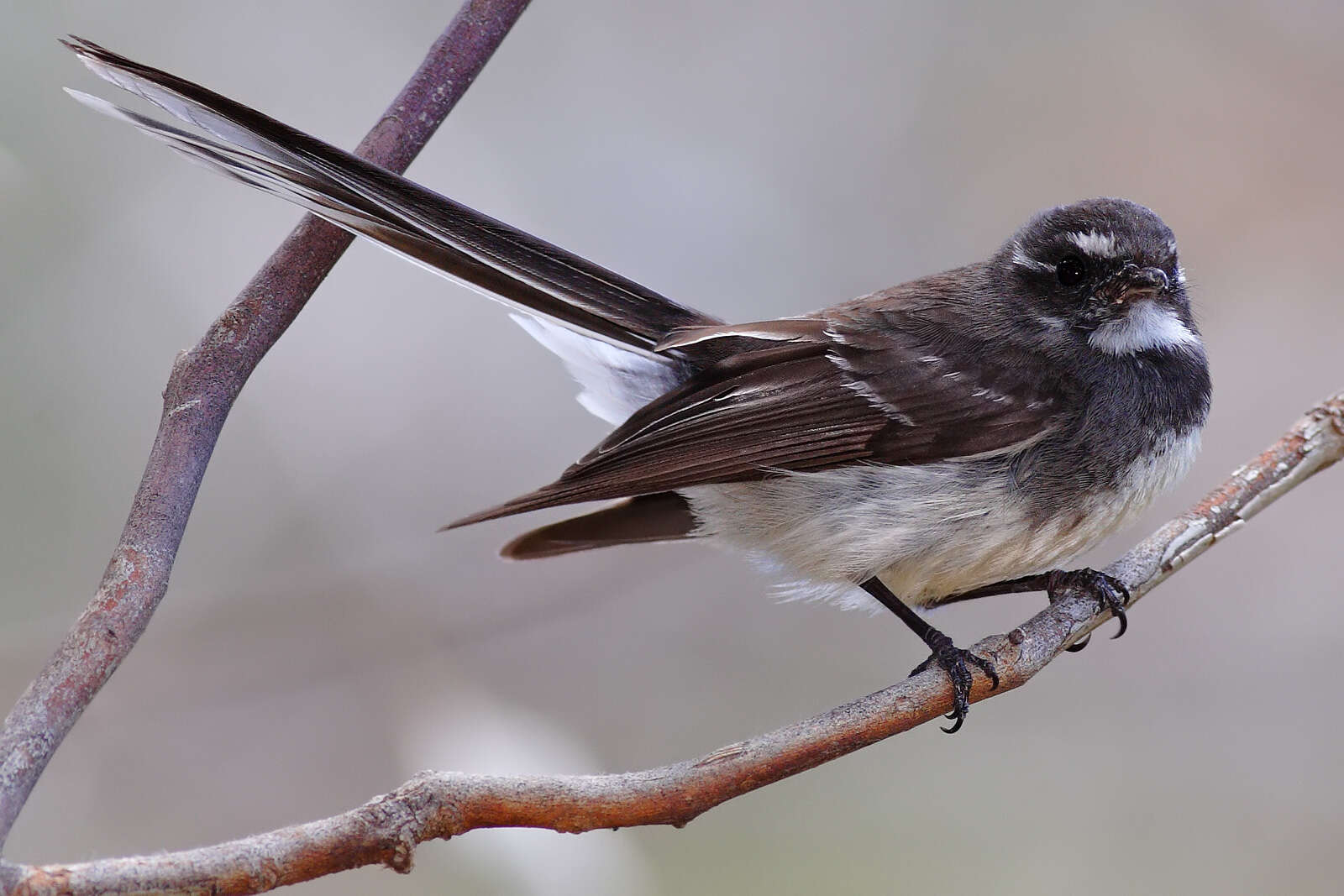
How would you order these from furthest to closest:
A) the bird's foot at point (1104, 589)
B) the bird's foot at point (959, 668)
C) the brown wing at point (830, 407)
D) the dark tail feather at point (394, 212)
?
the brown wing at point (830, 407) → the bird's foot at point (1104, 589) → the bird's foot at point (959, 668) → the dark tail feather at point (394, 212)

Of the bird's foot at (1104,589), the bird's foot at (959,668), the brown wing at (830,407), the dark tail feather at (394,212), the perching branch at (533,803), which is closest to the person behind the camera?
the perching branch at (533,803)

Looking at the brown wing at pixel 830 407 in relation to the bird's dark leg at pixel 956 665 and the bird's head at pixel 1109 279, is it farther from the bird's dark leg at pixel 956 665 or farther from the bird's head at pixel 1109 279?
the bird's dark leg at pixel 956 665

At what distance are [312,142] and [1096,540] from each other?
2.09 meters

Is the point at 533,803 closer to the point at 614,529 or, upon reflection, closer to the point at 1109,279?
the point at 614,529

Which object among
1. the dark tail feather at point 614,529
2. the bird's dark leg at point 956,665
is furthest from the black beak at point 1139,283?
the dark tail feather at point 614,529

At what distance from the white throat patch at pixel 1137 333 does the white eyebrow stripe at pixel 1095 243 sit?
0.15 m

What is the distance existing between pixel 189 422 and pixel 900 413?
1739mm

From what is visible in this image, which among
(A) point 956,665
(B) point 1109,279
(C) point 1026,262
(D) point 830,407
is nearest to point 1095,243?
(B) point 1109,279

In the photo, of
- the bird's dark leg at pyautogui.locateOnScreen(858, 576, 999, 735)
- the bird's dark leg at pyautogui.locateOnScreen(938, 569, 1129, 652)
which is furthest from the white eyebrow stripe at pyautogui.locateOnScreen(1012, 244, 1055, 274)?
the bird's dark leg at pyautogui.locateOnScreen(858, 576, 999, 735)

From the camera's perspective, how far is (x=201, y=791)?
12.3 feet

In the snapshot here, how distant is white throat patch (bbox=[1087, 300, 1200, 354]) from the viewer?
3.17 meters

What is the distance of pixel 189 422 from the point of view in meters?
2.19

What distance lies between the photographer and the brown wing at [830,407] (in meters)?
3.03

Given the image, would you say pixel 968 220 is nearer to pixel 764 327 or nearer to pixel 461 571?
pixel 764 327
